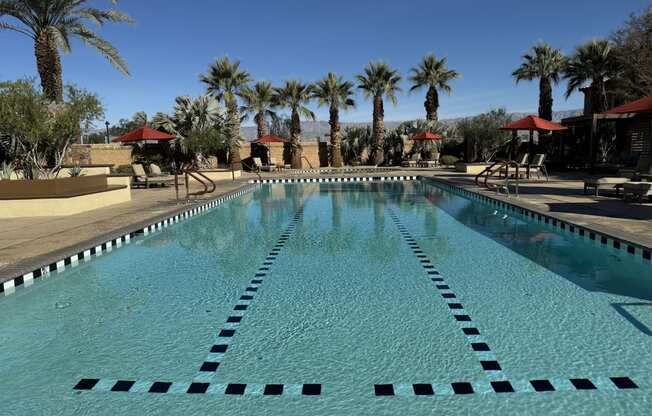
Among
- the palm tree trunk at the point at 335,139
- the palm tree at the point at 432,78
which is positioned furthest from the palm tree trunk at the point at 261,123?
the palm tree at the point at 432,78

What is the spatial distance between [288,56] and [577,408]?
31.6m

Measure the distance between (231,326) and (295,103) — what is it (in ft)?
83.4

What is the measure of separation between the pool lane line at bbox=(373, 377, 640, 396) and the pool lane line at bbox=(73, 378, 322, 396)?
51 cm

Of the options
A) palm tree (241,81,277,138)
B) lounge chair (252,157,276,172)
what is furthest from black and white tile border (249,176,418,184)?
palm tree (241,81,277,138)

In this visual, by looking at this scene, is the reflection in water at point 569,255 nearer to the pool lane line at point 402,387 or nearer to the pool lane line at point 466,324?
the pool lane line at point 466,324

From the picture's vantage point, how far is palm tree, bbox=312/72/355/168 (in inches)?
1130

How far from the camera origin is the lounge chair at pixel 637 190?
918cm

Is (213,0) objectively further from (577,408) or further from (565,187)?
(577,408)

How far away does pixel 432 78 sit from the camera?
28.3 meters

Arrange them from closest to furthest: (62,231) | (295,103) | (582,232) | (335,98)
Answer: (582,232) → (62,231) → (295,103) → (335,98)

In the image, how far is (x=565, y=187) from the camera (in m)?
13.4

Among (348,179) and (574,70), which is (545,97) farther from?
(348,179)

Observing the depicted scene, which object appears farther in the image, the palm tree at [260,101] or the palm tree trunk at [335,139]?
the palm tree trunk at [335,139]

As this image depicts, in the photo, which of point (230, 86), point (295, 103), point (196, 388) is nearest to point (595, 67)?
point (295, 103)
